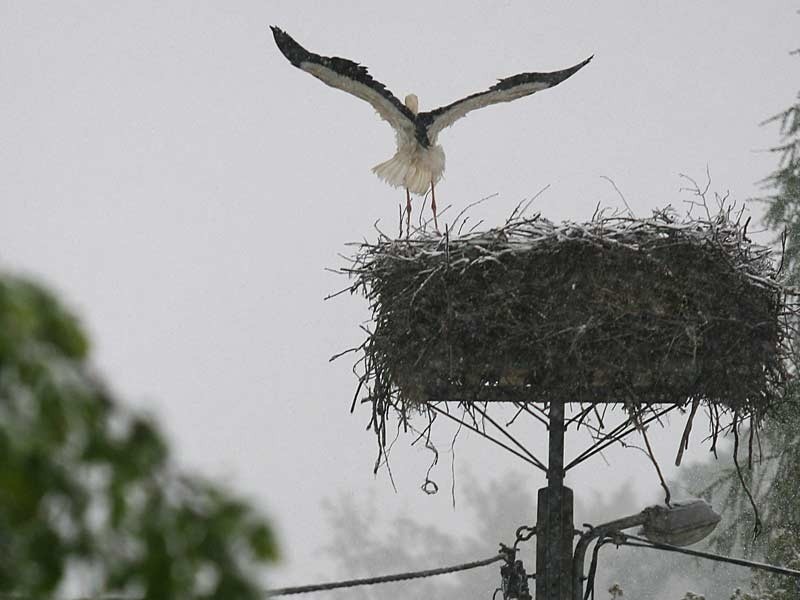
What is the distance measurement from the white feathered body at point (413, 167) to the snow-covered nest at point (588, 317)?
7.61 ft

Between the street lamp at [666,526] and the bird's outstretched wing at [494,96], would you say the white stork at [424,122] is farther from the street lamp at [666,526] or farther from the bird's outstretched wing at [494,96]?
the street lamp at [666,526]

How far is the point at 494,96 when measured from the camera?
668cm

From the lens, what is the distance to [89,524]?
76 cm

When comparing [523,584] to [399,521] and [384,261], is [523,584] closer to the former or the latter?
[384,261]

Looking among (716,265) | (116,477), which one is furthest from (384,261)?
(116,477)

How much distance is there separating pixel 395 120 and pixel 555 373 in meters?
2.68

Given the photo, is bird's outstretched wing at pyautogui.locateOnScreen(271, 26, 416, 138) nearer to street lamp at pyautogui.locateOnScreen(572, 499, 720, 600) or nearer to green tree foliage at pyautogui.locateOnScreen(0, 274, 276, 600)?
street lamp at pyautogui.locateOnScreen(572, 499, 720, 600)

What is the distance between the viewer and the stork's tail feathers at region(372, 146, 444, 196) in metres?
6.73

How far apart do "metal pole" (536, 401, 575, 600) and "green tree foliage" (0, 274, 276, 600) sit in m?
3.99

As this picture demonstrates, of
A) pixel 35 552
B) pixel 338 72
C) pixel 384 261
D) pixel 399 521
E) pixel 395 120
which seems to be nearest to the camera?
pixel 35 552

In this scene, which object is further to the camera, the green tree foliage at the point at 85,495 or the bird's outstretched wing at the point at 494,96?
the bird's outstretched wing at the point at 494,96

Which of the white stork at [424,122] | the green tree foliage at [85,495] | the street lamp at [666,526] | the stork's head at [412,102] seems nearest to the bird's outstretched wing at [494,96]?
the white stork at [424,122]

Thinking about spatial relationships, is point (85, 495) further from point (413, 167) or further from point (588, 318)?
point (413, 167)

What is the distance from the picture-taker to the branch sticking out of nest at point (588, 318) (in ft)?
14.0
